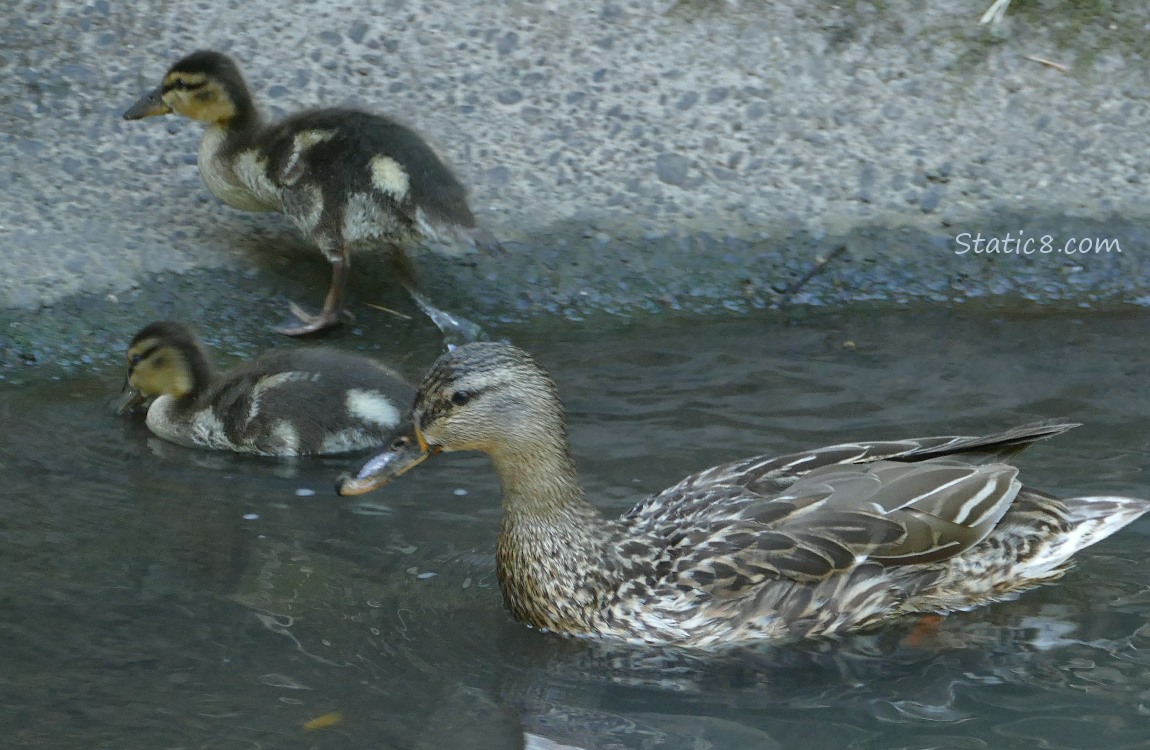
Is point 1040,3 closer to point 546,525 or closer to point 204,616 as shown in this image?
point 546,525

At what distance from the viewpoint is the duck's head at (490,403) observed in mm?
3663

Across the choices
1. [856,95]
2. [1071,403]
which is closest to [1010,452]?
[1071,403]

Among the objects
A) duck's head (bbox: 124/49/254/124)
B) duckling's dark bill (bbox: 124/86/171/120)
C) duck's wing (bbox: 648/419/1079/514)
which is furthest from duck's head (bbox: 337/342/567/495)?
duckling's dark bill (bbox: 124/86/171/120)

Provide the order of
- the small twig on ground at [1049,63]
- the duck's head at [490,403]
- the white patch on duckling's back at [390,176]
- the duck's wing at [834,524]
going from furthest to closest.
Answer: the small twig on ground at [1049,63] < the white patch on duckling's back at [390,176] < the duck's head at [490,403] < the duck's wing at [834,524]

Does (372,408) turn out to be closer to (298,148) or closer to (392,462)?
(392,462)

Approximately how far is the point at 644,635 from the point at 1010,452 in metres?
1.00

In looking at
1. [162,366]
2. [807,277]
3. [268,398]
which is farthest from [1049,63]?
[162,366]

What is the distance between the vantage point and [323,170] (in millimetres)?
5238

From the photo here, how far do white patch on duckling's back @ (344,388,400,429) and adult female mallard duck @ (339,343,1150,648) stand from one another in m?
0.88

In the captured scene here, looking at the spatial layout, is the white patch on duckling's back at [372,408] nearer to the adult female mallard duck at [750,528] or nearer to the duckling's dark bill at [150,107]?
the adult female mallard duck at [750,528]

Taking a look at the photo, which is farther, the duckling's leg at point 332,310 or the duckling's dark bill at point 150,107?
the duckling's dark bill at point 150,107

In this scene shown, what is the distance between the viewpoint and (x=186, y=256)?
18.4 ft

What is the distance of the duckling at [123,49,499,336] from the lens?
5.17 metres

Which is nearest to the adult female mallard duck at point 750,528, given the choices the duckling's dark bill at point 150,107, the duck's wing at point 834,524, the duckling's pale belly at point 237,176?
the duck's wing at point 834,524
